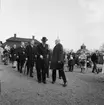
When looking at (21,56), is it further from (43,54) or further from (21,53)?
(43,54)

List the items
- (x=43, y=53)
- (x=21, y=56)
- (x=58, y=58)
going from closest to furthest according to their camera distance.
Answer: (x=58, y=58) < (x=43, y=53) < (x=21, y=56)

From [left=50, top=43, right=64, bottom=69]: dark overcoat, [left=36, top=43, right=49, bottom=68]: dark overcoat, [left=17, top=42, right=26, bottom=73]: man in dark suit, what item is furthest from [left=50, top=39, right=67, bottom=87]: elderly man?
[left=17, top=42, right=26, bottom=73]: man in dark suit

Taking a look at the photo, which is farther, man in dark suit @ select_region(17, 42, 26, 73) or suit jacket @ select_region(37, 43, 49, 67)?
man in dark suit @ select_region(17, 42, 26, 73)

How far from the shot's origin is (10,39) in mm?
64562

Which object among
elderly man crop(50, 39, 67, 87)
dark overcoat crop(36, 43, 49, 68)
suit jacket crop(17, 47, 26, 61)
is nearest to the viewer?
elderly man crop(50, 39, 67, 87)

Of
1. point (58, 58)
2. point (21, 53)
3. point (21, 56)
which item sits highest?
point (21, 53)

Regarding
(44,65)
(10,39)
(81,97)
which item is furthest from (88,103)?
(10,39)

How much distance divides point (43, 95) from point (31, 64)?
167 inches

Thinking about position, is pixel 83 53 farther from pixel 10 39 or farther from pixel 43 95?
pixel 10 39

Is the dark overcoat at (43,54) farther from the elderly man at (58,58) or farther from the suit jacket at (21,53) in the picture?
the suit jacket at (21,53)

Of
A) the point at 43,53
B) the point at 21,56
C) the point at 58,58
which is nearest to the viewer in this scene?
the point at 58,58

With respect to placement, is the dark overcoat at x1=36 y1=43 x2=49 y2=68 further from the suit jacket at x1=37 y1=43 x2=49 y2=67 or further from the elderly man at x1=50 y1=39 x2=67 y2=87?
the elderly man at x1=50 y1=39 x2=67 y2=87

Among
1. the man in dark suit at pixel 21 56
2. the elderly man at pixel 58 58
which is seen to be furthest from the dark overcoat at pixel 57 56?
the man in dark suit at pixel 21 56

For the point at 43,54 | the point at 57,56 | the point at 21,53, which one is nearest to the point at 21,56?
the point at 21,53
